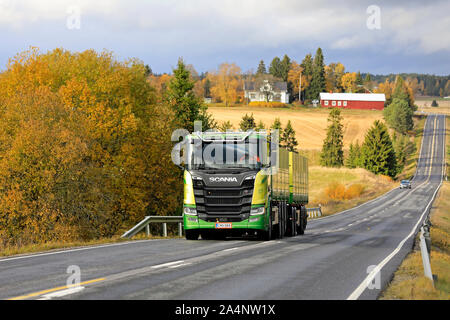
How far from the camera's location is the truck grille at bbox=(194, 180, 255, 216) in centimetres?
1919

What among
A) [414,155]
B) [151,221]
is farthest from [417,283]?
[414,155]

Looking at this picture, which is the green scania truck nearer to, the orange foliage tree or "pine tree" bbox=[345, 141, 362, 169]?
the orange foliage tree

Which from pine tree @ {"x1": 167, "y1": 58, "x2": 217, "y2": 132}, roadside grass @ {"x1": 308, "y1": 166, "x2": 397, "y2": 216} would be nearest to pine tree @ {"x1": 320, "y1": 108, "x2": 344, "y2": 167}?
roadside grass @ {"x1": 308, "y1": 166, "x2": 397, "y2": 216}

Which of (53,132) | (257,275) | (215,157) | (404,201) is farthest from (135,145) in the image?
(404,201)

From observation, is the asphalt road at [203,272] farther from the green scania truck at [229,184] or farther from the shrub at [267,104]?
the shrub at [267,104]

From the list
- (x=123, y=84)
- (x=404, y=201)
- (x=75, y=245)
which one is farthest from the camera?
(x=404, y=201)

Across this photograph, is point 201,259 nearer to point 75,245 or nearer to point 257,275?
point 257,275

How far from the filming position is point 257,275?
38.0 feet

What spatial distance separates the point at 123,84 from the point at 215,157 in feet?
83.9

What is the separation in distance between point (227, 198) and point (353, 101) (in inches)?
6683

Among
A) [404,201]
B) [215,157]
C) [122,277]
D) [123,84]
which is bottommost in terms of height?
[404,201]
